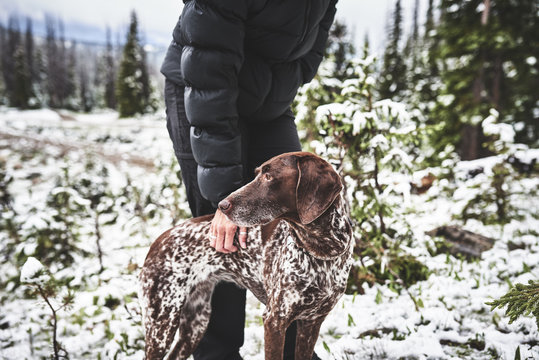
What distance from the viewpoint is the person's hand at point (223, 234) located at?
1.86m

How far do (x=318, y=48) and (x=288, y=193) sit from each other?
1.24 m

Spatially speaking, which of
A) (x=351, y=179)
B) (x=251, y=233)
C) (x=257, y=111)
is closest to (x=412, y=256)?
(x=351, y=179)

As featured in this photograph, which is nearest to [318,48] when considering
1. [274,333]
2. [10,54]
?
[274,333]

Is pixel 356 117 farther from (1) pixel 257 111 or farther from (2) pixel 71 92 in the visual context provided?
(2) pixel 71 92

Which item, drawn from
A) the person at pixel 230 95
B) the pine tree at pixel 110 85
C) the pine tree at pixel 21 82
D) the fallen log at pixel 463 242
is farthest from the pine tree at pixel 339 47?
the pine tree at pixel 110 85

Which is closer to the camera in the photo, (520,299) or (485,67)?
(520,299)

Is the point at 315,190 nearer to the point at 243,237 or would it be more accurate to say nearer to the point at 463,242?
the point at 243,237

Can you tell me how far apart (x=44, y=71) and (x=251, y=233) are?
6543 cm

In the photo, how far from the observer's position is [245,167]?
2.14m

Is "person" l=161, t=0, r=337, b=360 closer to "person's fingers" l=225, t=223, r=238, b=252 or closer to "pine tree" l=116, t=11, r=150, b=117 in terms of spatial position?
"person's fingers" l=225, t=223, r=238, b=252

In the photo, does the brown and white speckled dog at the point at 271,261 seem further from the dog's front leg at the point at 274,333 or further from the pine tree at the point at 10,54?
the pine tree at the point at 10,54

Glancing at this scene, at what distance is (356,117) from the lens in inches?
118

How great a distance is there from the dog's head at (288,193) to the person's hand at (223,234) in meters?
0.24

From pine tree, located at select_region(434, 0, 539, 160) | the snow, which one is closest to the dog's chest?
the snow
